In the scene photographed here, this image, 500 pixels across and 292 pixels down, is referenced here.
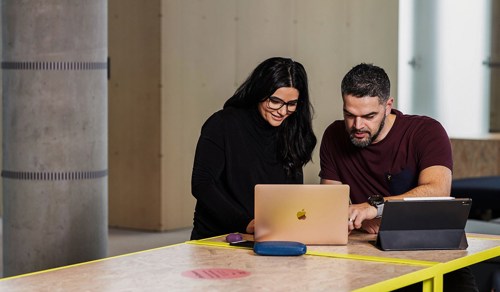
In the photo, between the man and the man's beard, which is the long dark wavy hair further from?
the man's beard

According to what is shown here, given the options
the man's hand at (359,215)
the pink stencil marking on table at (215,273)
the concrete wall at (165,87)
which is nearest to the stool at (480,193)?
the concrete wall at (165,87)

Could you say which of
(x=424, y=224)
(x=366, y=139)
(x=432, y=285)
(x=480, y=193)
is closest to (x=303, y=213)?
(x=424, y=224)

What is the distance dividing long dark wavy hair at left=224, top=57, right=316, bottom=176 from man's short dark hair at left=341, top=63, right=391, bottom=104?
247 mm

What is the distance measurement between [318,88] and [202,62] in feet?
6.11

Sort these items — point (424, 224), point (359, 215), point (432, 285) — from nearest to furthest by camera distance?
point (432, 285), point (424, 224), point (359, 215)

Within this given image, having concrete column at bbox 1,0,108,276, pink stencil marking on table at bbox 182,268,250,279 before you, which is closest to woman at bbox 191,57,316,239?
pink stencil marking on table at bbox 182,268,250,279

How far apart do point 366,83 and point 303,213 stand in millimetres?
716

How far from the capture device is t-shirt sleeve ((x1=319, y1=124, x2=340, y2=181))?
4191 millimetres

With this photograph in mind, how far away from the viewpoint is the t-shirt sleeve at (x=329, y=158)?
4.19 metres

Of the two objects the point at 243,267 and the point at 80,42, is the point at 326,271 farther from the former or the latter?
the point at 80,42

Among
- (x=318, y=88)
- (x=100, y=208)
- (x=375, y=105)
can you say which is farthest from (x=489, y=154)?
(x=375, y=105)

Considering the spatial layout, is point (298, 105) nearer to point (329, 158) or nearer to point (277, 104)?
point (277, 104)

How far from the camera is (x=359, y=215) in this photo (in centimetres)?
367

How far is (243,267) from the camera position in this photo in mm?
3119
